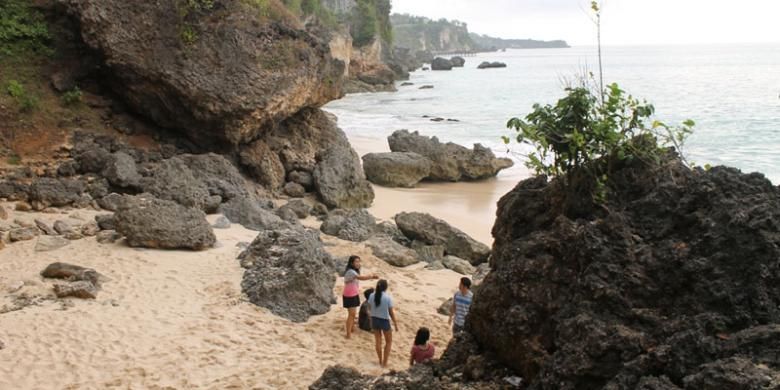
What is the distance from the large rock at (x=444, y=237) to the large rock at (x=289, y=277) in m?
3.75

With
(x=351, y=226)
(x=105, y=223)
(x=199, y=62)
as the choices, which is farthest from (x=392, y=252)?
(x=199, y=62)

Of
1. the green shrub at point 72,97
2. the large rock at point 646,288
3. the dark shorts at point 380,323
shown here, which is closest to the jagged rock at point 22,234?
the green shrub at point 72,97

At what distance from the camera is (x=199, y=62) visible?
1667 cm

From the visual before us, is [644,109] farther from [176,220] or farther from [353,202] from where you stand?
[353,202]

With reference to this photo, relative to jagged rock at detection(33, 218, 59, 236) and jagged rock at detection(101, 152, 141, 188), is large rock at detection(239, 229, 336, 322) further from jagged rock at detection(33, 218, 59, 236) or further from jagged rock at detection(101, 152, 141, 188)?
jagged rock at detection(101, 152, 141, 188)

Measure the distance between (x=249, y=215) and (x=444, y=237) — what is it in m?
4.33

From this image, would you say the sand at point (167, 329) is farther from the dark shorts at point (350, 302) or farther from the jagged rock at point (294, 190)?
the jagged rock at point (294, 190)

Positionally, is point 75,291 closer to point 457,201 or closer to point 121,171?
point 121,171

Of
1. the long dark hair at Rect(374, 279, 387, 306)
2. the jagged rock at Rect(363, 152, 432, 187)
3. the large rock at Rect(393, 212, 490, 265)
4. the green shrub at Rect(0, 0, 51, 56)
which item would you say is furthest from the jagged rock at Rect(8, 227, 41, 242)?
the jagged rock at Rect(363, 152, 432, 187)

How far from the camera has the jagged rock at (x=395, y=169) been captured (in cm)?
2227

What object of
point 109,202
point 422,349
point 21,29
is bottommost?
point 422,349

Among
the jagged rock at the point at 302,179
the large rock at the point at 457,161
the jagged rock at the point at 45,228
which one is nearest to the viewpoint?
the jagged rock at the point at 45,228

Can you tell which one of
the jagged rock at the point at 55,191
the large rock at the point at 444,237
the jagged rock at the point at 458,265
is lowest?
the jagged rock at the point at 458,265

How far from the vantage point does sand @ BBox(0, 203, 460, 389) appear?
7723 millimetres
